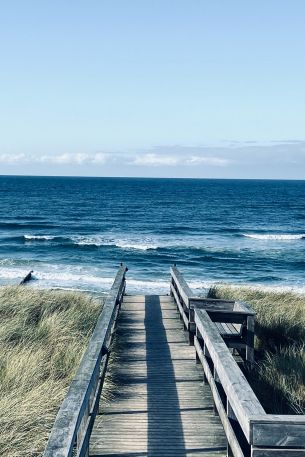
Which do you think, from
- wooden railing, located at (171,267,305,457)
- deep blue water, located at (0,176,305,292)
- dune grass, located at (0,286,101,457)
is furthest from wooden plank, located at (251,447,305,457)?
deep blue water, located at (0,176,305,292)

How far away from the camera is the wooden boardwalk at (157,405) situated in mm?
5418

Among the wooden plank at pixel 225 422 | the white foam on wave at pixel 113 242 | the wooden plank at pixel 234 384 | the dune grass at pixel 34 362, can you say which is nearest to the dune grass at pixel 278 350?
the wooden plank at pixel 225 422

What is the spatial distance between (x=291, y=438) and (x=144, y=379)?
397 cm

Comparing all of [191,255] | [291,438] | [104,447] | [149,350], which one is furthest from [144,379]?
[191,255]

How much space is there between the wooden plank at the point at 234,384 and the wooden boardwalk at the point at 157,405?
837 millimetres

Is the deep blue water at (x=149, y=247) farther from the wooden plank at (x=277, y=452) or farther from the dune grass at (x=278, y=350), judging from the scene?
the wooden plank at (x=277, y=452)

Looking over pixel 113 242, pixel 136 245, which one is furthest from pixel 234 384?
pixel 113 242

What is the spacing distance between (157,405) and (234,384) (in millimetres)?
2092

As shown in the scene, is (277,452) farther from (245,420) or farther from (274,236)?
(274,236)

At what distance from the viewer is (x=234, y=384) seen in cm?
472

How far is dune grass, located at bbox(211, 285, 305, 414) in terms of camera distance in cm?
Result: 691

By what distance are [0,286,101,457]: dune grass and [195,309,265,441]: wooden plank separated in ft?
6.44

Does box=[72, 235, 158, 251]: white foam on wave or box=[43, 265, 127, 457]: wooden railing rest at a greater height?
box=[43, 265, 127, 457]: wooden railing

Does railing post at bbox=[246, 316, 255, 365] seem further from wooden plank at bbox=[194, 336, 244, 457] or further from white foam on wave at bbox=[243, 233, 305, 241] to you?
white foam on wave at bbox=[243, 233, 305, 241]
